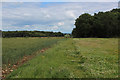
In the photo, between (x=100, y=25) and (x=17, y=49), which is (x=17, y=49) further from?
(x=100, y=25)

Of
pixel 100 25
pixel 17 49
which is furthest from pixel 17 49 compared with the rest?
pixel 100 25

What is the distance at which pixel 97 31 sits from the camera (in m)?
51.4

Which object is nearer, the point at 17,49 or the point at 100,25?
the point at 17,49

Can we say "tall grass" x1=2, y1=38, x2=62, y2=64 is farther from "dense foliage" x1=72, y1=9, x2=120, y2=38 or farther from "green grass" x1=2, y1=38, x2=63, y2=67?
"dense foliage" x1=72, y1=9, x2=120, y2=38

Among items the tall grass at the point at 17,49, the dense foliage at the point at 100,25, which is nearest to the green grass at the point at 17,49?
the tall grass at the point at 17,49

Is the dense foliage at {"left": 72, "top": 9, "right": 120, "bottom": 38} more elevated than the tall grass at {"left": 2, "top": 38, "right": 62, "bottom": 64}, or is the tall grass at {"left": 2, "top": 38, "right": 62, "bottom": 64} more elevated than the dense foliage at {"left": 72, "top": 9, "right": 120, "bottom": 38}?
the dense foliage at {"left": 72, "top": 9, "right": 120, "bottom": 38}

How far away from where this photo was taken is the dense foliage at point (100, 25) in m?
46.8

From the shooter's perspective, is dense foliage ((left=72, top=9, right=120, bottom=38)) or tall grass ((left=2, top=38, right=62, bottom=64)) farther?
dense foliage ((left=72, top=9, right=120, bottom=38))

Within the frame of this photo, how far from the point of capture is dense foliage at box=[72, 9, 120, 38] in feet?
154

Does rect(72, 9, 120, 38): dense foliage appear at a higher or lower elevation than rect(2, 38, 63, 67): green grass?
higher

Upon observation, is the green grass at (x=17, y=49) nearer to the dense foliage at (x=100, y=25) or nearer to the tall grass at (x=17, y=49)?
the tall grass at (x=17, y=49)

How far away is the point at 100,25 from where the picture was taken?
47.7 m

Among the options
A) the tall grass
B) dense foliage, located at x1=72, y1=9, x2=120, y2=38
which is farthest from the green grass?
dense foliage, located at x1=72, y1=9, x2=120, y2=38

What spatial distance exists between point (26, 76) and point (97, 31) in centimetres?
4871
